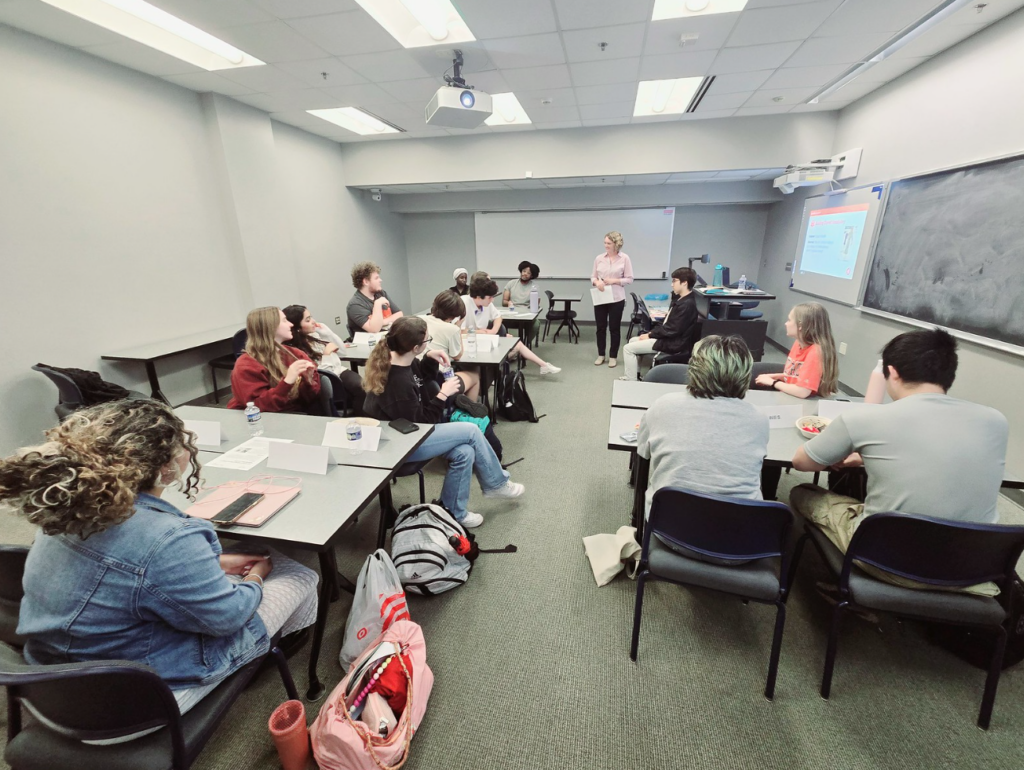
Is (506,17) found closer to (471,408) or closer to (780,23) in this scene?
(780,23)

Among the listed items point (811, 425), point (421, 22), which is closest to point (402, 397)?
point (811, 425)

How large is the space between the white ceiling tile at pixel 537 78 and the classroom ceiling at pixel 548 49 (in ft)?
0.06

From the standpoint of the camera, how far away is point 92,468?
0.86m

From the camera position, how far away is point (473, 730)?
4.74 ft

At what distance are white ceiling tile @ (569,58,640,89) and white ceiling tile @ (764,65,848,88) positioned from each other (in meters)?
1.26

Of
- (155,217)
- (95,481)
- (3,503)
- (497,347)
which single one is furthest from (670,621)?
(155,217)

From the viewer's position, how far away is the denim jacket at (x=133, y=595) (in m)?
0.90

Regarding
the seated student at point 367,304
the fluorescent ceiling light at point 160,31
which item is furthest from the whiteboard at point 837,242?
the fluorescent ceiling light at point 160,31

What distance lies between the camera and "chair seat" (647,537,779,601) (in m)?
1.47

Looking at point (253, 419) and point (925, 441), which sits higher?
point (925, 441)

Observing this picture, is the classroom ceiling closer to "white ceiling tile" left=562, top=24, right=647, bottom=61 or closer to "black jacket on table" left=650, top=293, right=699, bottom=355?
"white ceiling tile" left=562, top=24, right=647, bottom=61

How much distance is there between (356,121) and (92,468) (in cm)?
599

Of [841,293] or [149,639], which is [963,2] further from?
[149,639]

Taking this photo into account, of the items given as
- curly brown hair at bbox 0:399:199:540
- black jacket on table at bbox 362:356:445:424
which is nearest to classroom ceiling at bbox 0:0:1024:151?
black jacket on table at bbox 362:356:445:424
